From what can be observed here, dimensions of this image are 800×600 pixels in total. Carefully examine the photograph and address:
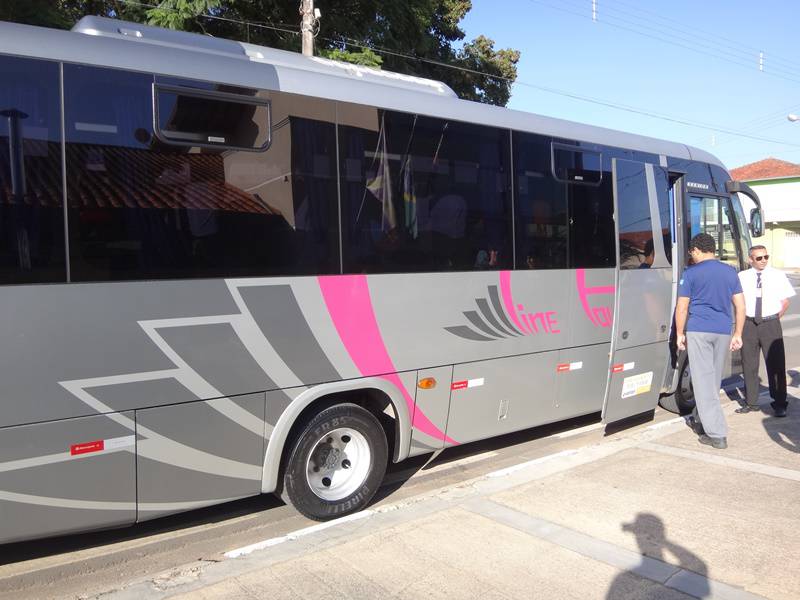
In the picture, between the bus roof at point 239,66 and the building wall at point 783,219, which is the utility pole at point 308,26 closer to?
the bus roof at point 239,66

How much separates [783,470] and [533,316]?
245 centimetres

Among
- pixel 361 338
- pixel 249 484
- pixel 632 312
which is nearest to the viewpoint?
pixel 249 484

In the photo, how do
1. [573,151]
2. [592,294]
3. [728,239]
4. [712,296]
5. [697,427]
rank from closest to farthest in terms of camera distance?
1. [712,296]
2. [573,151]
3. [592,294]
4. [697,427]
5. [728,239]

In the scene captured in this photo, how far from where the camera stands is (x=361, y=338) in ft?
14.8

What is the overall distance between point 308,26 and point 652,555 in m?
9.83

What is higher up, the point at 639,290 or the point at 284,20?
the point at 284,20

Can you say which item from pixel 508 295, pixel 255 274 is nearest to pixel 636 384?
pixel 508 295

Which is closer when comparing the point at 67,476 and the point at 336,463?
the point at 67,476

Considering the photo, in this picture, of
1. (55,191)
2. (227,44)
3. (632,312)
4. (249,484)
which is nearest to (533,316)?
(632,312)

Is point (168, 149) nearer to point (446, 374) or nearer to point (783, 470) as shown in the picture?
point (446, 374)

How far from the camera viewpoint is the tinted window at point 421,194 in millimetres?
4523

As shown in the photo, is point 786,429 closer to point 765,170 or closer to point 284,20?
point 284,20

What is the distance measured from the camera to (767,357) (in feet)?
23.7

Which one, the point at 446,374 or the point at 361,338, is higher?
the point at 361,338
